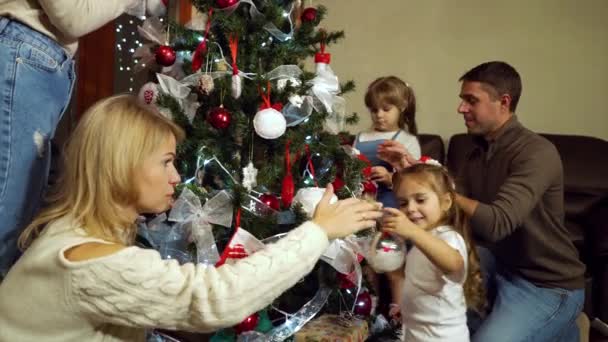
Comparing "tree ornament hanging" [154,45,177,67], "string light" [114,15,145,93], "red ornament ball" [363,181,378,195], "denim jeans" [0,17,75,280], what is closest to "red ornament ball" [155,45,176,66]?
"tree ornament hanging" [154,45,177,67]

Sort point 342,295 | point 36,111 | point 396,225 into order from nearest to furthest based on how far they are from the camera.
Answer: point 36,111, point 396,225, point 342,295

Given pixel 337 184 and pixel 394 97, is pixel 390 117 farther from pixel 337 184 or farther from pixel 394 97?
pixel 337 184

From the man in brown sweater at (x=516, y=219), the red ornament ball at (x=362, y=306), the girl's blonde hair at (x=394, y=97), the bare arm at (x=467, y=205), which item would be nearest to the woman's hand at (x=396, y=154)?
the man in brown sweater at (x=516, y=219)

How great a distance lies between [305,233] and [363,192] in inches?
32.9

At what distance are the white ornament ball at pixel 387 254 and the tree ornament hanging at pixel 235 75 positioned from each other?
2.25 ft

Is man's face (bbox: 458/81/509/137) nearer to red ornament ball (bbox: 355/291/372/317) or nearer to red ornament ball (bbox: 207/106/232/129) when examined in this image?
red ornament ball (bbox: 355/291/372/317)

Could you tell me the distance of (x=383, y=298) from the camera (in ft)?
7.35

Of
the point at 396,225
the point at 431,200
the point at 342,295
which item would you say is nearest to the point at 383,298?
the point at 342,295

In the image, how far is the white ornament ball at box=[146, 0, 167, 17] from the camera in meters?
1.40

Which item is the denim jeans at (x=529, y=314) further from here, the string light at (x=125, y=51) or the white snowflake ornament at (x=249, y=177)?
the string light at (x=125, y=51)

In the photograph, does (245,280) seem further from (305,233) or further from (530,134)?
(530,134)

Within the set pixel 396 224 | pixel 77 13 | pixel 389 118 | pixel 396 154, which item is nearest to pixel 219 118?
pixel 77 13

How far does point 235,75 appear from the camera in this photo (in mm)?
1312

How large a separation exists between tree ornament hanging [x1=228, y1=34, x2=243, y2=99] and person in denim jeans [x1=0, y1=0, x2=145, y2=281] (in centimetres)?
32
